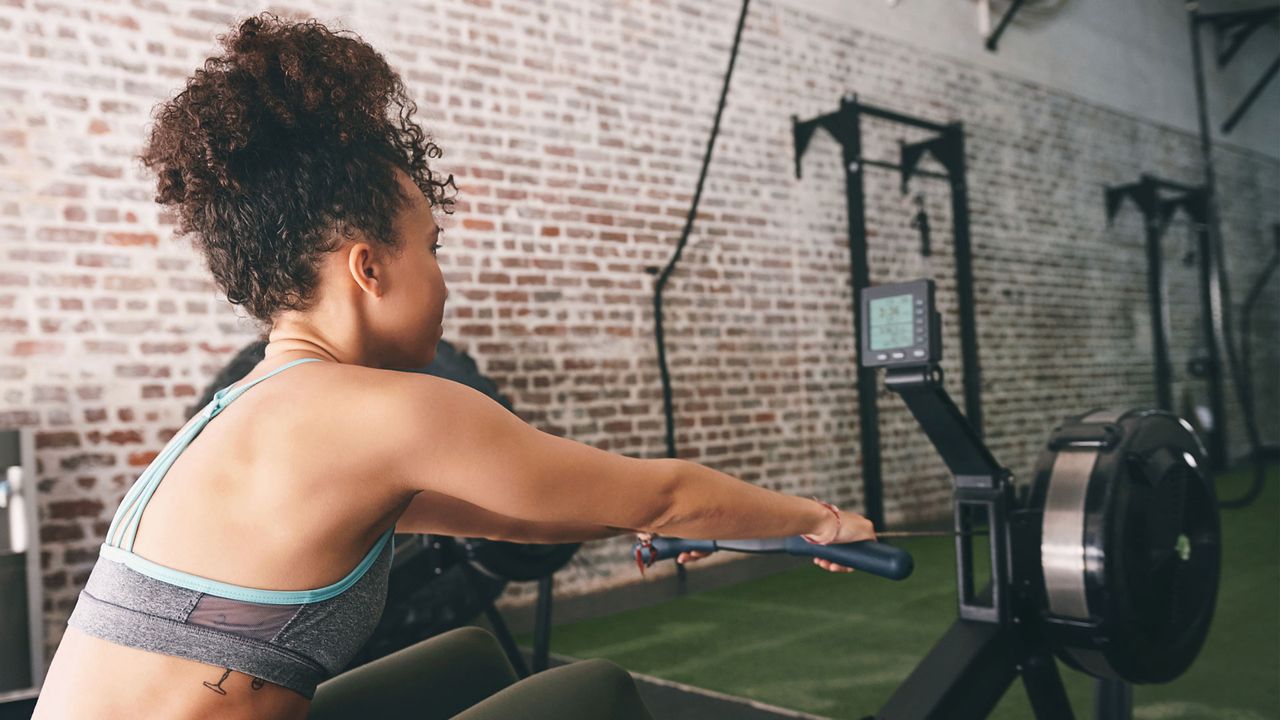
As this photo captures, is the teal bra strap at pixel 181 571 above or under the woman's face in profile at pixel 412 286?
under

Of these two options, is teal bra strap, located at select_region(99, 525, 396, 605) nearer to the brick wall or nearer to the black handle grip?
the black handle grip

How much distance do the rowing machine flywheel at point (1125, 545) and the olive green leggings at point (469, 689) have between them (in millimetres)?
925

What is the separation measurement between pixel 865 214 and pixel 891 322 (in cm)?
388

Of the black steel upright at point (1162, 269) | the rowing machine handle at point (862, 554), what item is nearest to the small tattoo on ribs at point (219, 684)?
the rowing machine handle at point (862, 554)

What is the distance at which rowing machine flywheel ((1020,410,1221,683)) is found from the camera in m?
1.63

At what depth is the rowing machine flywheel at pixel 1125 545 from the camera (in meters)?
1.63

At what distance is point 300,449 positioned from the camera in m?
0.85

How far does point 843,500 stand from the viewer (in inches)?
205

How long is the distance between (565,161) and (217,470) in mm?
3398

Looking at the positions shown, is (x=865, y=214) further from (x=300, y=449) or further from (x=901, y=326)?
(x=300, y=449)

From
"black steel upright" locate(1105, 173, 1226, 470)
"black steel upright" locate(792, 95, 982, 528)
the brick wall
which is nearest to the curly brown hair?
the brick wall

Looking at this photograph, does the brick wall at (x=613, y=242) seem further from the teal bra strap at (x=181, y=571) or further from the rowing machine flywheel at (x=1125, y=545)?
the rowing machine flywheel at (x=1125, y=545)

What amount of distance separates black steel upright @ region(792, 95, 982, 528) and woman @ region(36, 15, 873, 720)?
4245 mm

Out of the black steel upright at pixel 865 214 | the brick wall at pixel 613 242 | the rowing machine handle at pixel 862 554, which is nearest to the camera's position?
the rowing machine handle at pixel 862 554
